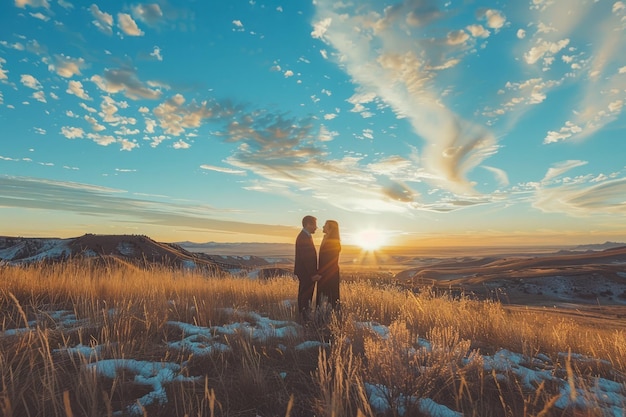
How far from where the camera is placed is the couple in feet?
24.7

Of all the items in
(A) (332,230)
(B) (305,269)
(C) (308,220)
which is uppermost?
(C) (308,220)

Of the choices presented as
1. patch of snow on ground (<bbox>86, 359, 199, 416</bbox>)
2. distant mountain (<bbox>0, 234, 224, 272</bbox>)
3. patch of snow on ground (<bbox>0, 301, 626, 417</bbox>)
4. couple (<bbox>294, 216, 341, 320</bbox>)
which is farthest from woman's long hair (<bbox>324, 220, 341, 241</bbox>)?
distant mountain (<bbox>0, 234, 224, 272</bbox>)

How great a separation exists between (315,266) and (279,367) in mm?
3373

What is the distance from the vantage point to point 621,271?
3111 cm

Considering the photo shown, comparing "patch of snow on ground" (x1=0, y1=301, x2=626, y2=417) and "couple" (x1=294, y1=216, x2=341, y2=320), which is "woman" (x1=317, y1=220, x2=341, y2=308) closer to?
"couple" (x1=294, y1=216, x2=341, y2=320)

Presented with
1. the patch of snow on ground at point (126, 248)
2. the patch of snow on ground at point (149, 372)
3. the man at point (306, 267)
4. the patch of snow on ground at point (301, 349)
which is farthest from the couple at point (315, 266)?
the patch of snow on ground at point (126, 248)

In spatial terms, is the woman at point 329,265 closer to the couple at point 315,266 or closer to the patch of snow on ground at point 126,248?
the couple at point 315,266

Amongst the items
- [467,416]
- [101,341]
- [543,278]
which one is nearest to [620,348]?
[467,416]

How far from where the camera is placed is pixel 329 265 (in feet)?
25.2

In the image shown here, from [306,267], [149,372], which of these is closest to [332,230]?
[306,267]

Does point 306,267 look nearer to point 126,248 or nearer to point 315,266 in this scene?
point 315,266

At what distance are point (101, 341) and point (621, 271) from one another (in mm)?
39229

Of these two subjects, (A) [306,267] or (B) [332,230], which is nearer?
(A) [306,267]

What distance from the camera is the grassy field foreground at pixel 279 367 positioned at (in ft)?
10.4
